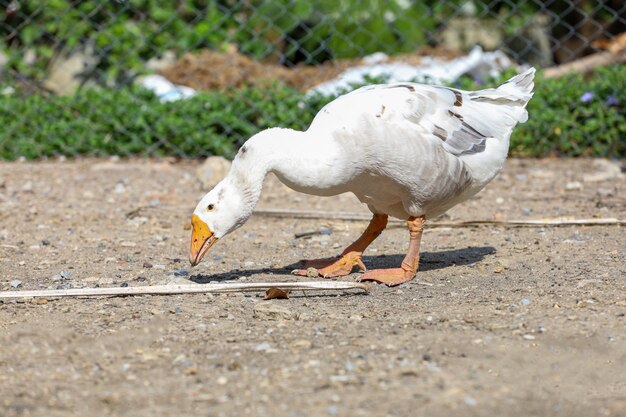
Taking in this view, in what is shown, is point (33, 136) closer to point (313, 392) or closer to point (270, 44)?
point (270, 44)

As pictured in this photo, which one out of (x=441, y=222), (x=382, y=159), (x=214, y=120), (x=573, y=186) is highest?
(x=382, y=159)

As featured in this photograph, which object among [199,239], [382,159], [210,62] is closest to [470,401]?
[382,159]

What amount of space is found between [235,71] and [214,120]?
1.11 metres

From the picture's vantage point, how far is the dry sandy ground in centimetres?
349

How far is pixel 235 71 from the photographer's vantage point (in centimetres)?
936

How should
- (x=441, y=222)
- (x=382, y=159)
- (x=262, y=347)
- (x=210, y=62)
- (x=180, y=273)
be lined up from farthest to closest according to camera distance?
(x=210, y=62) < (x=441, y=222) < (x=180, y=273) < (x=382, y=159) < (x=262, y=347)

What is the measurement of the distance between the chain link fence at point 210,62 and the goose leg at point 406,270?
3.42 metres

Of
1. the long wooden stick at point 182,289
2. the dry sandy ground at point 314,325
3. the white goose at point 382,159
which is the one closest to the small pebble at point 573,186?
the dry sandy ground at point 314,325

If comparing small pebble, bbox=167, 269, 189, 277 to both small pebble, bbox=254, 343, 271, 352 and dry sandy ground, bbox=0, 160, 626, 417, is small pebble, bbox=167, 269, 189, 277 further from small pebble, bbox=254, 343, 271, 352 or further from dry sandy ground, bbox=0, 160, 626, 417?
small pebble, bbox=254, 343, 271, 352

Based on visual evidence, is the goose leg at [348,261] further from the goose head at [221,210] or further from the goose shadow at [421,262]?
the goose head at [221,210]

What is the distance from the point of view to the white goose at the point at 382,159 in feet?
15.3

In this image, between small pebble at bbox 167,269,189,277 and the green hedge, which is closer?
small pebble at bbox 167,269,189,277

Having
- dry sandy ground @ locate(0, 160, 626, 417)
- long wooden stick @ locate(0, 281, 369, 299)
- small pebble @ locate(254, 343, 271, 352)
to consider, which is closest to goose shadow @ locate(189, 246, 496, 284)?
dry sandy ground @ locate(0, 160, 626, 417)

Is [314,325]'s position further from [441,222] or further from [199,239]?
[441,222]
